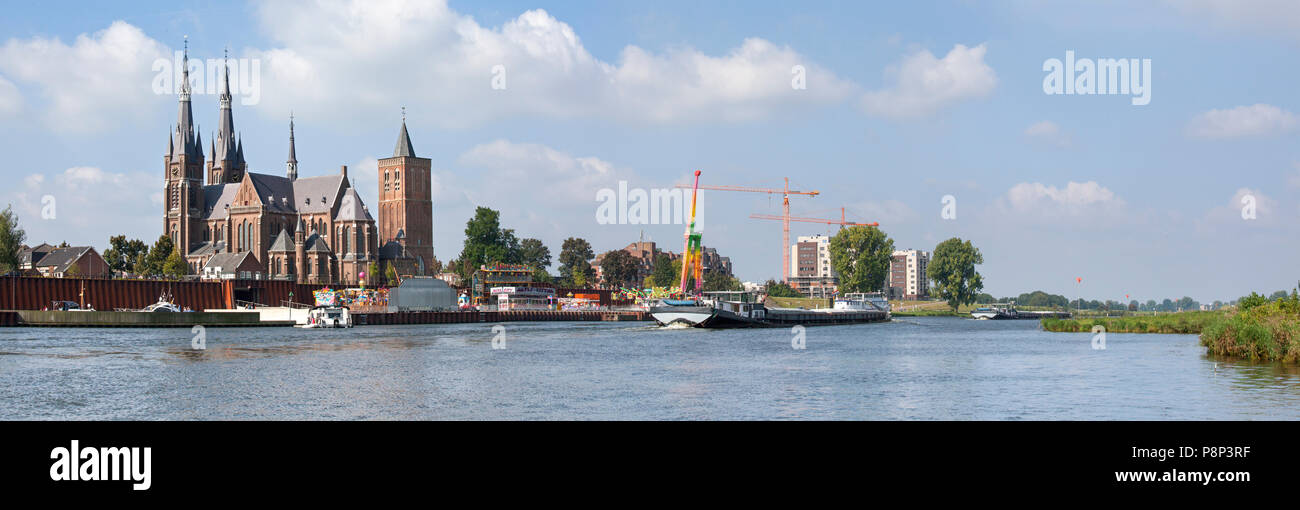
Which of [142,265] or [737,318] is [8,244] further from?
[737,318]

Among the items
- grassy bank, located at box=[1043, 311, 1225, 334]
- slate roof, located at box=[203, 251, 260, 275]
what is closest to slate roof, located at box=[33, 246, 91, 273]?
slate roof, located at box=[203, 251, 260, 275]

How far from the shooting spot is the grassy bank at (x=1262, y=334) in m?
47.5

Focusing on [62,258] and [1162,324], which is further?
[62,258]

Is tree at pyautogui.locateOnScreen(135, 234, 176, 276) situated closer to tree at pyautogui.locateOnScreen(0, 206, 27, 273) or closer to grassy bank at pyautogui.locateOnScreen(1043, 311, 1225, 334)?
tree at pyautogui.locateOnScreen(0, 206, 27, 273)

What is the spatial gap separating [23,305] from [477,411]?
358 ft

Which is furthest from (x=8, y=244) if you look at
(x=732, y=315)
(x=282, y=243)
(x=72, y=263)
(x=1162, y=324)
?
(x=1162, y=324)

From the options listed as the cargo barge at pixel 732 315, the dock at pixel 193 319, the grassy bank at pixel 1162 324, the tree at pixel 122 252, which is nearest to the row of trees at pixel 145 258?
the tree at pixel 122 252

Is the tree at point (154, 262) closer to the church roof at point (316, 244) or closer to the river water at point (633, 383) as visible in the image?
the church roof at point (316, 244)

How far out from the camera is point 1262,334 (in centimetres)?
4931

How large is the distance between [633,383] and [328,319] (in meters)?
81.3
